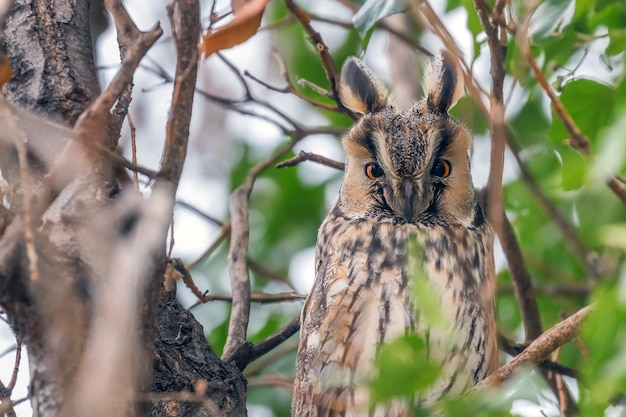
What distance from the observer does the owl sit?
2.11m

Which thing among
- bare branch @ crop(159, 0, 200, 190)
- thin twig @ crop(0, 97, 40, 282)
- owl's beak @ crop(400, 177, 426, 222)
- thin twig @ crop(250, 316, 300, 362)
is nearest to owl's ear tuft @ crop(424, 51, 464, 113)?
owl's beak @ crop(400, 177, 426, 222)

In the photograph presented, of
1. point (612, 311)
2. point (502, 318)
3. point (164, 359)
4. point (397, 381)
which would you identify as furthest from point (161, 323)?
point (502, 318)

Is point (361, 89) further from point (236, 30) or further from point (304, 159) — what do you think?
point (236, 30)

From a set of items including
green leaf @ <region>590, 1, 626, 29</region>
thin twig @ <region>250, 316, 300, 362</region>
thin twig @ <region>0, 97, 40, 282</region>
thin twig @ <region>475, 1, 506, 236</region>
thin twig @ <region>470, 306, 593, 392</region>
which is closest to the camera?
thin twig @ <region>0, 97, 40, 282</region>

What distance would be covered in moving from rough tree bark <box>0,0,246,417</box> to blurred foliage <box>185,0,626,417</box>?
0.38 metres

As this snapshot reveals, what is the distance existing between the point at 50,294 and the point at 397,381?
55cm

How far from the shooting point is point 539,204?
278 centimetres

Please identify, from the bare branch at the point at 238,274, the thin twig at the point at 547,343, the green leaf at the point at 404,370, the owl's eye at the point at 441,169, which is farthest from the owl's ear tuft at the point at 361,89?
the green leaf at the point at 404,370

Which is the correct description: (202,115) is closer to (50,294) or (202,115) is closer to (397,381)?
(50,294)

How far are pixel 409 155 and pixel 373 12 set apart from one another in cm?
42

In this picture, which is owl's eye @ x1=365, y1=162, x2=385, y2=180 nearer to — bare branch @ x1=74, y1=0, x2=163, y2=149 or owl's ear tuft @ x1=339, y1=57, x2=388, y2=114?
owl's ear tuft @ x1=339, y1=57, x2=388, y2=114

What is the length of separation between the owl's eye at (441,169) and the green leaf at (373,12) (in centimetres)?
47

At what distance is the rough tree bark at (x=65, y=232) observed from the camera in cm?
120

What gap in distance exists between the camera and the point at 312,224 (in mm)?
3654
